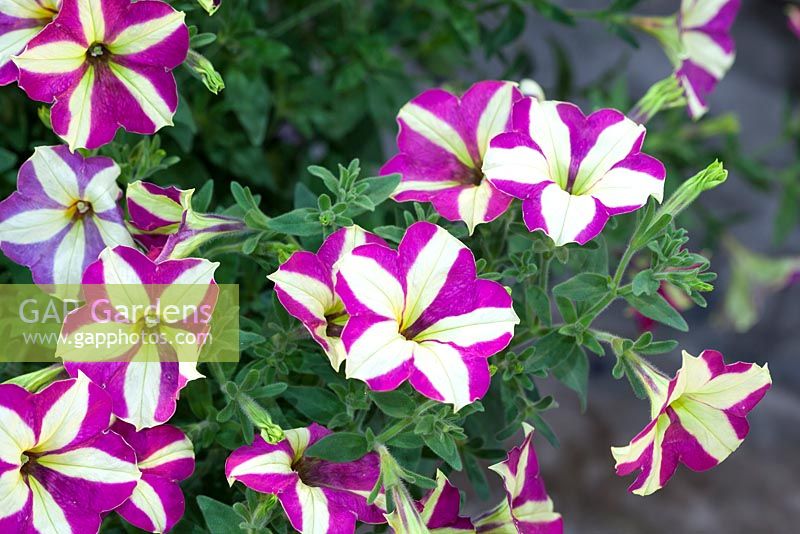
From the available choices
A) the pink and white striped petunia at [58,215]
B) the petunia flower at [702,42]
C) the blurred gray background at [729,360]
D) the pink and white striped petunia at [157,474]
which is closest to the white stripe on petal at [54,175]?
the pink and white striped petunia at [58,215]

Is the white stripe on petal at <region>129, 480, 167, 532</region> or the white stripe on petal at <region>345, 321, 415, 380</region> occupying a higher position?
the white stripe on petal at <region>345, 321, 415, 380</region>

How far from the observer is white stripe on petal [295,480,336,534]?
710 millimetres

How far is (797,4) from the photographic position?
6.11 ft

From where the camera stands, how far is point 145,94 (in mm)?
794

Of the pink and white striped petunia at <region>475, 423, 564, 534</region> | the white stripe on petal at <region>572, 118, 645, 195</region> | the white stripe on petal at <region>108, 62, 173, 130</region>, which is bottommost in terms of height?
the pink and white striped petunia at <region>475, 423, 564, 534</region>

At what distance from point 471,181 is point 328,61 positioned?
1.63ft

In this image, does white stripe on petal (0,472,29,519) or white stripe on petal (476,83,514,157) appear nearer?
white stripe on petal (0,472,29,519)

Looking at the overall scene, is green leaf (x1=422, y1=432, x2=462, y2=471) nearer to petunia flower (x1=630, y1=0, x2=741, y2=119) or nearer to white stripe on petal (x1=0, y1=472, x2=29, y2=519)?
white stripe on petal (x1=0, y1=472, x2=29, y2=519)

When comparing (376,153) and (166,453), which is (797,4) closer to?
(376,153)

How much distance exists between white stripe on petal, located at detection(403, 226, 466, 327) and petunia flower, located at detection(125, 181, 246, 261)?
0.18 metres

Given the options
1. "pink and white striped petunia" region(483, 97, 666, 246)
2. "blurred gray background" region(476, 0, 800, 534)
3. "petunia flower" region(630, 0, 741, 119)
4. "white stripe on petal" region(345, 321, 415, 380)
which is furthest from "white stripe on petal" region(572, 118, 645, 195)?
"blurred gray background" region(476, 0, 800, 534)

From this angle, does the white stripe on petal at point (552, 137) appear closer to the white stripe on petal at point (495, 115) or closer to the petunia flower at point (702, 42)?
the white stripe on petal at point (495, 115)

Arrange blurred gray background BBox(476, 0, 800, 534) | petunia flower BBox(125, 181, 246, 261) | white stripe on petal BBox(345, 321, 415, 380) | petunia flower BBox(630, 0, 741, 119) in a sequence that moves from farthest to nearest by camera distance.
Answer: blurred gray background BBox(476, 0, 800, 534)
petunia flower BBox(630, 0, 741, 119)
petunia flower BBox(125, 181, 246, 261)
white stripe on petal BBox(345, 321, 415, 380)

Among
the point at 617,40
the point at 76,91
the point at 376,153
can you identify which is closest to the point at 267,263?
the point at 76,91
